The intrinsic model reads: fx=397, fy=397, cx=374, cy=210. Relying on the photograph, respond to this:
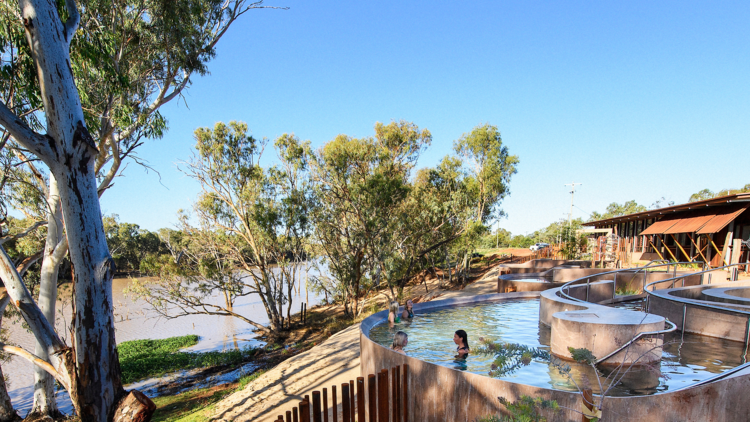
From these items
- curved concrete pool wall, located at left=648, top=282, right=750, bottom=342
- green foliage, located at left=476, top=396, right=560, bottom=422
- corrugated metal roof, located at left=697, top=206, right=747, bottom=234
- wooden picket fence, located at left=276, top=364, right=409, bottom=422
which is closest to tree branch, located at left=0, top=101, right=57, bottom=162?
wooden picket fence, located at left=276, top=364, right=409, bottom=422

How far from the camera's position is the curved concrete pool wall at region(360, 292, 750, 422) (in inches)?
160

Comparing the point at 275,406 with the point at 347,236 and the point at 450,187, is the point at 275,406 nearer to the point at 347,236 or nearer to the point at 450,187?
the point at 347,236

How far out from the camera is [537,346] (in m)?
8.52

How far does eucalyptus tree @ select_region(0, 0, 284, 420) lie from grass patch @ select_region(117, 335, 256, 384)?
8576 millimetres

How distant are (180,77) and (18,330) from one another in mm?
24218

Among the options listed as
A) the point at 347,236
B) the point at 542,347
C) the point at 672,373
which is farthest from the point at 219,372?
the point at 672,373

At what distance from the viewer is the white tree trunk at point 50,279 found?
8.73m

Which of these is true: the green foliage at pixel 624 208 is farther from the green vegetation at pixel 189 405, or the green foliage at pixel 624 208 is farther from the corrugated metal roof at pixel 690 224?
the green vegetation at pixel 189 405

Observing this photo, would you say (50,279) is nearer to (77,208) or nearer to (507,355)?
(77,208)

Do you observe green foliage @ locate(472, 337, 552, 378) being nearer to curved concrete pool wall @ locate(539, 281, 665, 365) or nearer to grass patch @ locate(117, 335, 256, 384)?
curved concrete pool wall @ locate(539, 281, 665, 365)

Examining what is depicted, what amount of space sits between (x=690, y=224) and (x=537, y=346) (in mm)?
14734

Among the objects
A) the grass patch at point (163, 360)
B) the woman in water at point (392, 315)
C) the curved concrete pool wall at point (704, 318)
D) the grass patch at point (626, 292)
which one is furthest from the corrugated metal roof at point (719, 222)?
the grass patch at point (163, 360)

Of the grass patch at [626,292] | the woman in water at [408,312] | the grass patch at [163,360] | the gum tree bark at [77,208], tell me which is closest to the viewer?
the gum tree bark at [77,208]

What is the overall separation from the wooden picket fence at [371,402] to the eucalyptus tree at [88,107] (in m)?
2.74
